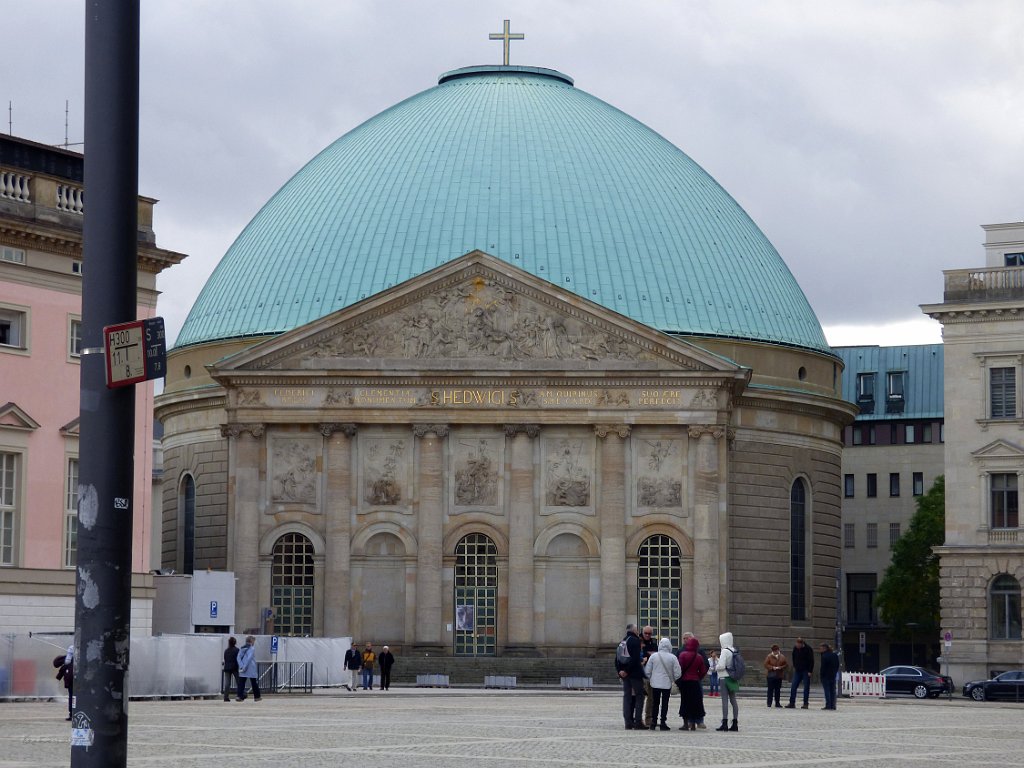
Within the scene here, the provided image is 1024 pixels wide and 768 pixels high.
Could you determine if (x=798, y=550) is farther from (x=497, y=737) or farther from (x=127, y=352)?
(x=127, y=352)

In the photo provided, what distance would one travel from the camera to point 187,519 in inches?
3364

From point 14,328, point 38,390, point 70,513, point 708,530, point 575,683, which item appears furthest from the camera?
point 708,530

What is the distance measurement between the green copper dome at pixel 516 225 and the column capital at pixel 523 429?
8.08m

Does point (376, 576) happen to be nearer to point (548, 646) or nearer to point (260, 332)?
point (548, 646)

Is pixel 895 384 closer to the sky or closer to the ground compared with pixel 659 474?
closer to the sky

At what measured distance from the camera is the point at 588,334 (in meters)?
74.1

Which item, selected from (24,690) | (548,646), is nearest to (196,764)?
(24,690)

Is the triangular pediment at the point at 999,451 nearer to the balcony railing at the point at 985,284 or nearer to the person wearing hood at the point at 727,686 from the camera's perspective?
the balcony railing at the point at 985,284

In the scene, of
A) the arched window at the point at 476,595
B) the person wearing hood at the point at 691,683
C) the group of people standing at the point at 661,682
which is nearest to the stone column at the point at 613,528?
the arched window at the point at 476,595

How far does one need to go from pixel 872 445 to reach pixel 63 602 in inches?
2692

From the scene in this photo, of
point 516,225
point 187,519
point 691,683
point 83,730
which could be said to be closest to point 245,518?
A: point 187,519

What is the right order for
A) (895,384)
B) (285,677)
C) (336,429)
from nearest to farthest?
1. (285,677)
2. (336,429)
3. (895,384)

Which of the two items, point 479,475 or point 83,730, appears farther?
point 479,475

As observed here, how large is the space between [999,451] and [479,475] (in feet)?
64.7
